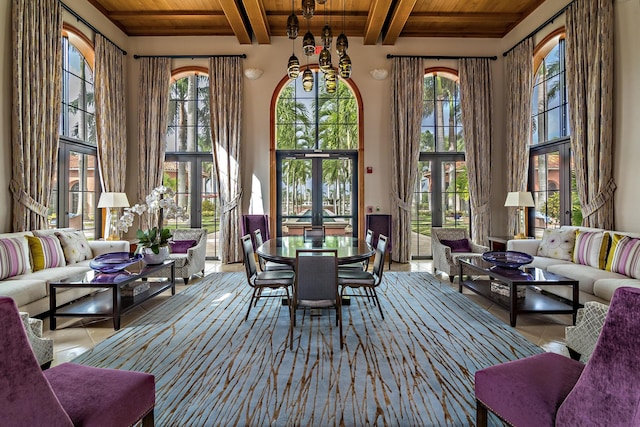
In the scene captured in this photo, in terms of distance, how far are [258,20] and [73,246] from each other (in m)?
4.73

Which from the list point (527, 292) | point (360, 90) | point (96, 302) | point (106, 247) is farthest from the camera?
point (360, 90)

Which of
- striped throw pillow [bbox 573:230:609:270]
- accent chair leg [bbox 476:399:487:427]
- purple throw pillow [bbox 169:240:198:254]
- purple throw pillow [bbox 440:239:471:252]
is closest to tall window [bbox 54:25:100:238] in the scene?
purple throw pillow [bbox 169:240:198:254]

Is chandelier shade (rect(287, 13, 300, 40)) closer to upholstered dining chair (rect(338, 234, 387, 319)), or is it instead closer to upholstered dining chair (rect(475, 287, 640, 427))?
upholstered dining chair (rect(338, 234, 387, 319))

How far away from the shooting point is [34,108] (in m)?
4.54

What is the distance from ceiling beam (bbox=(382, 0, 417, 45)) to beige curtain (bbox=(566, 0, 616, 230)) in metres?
2.43

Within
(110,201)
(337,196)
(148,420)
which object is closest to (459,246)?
(337,196)

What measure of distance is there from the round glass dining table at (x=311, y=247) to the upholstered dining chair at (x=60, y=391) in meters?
1.84

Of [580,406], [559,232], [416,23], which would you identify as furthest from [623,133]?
[580,406]

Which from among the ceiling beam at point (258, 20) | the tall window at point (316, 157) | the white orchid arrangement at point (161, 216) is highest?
the ceiling beam at point (258, 20)

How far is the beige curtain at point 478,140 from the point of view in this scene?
694 cm

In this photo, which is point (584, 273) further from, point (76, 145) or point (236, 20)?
point (76, 145)

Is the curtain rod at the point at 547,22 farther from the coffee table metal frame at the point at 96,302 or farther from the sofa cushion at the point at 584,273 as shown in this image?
the coffee table metal frame at the point at 96,302

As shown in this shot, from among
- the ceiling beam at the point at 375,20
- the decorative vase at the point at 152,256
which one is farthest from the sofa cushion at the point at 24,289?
the ceiling beam at the point at 375,20

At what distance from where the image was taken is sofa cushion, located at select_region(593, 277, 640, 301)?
3.38 m
